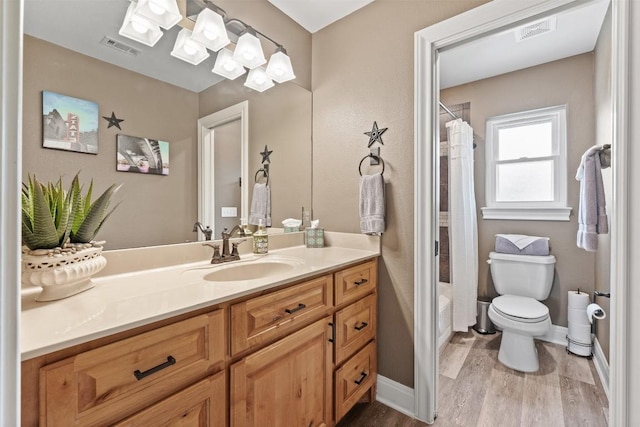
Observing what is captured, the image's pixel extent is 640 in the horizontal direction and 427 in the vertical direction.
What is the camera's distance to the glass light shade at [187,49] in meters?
1.31

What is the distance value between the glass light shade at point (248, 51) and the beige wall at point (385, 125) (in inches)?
21.5

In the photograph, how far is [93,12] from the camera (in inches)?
42.6

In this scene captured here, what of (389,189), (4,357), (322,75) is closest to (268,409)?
(4,357)

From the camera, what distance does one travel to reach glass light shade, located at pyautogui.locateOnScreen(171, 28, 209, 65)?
1.31 meters

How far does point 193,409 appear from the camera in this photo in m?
0.77

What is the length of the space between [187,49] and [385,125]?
3.70 feet

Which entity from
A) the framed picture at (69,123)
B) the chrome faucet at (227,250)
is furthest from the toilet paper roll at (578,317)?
the framed picture at (69,123)

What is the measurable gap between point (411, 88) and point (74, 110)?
157 centimetres

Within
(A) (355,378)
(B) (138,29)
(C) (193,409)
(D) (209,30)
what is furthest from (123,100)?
(A) (355,378)

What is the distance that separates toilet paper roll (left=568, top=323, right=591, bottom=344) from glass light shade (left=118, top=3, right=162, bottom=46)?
11.0ft

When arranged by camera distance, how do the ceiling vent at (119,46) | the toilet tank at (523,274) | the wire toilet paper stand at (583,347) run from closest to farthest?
the ceiling vent at (119,46), the wire toilet paper stand at (583,347), the toilet tank at (523,274)

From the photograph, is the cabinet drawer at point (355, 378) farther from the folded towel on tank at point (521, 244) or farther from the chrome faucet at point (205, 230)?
the folded towel on tank at point (521, 244)

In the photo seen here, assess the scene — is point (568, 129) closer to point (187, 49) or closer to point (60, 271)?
point (187, 49)

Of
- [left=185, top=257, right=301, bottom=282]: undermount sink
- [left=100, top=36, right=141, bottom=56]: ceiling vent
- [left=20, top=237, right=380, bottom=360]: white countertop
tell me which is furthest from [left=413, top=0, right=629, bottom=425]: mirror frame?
[left=100, top=36, right=141, bottom=56]: ceiling vent
